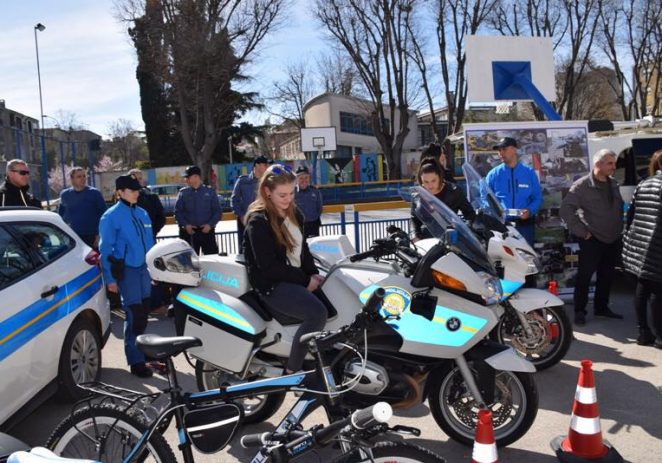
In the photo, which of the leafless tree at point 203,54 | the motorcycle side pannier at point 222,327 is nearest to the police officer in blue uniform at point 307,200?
the motorcycle side pannier at point 222,327

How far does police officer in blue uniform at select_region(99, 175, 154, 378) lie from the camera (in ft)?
17.0

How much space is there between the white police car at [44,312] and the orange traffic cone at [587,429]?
3.48 m

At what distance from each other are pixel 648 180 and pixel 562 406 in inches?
100

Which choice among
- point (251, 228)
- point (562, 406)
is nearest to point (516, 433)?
point (562, 406)

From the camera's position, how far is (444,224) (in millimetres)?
3764

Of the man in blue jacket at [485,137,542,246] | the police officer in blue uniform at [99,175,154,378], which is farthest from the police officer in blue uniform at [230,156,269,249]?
the man in blue jacket at [485,137,542,246]

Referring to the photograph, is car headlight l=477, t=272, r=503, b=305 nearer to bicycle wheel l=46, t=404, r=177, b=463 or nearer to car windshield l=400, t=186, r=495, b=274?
car windshield l=400, t=186, r=495, b=274

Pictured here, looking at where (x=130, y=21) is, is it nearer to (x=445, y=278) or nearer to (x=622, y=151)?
(x=622, y=151)

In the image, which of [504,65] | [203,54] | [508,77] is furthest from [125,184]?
[203,54]

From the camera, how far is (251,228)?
12.3ft

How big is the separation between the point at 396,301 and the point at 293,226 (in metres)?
0.92

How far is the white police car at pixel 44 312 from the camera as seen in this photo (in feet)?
12.5

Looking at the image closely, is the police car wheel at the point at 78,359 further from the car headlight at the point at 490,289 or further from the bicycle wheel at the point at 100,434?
the car headlight at the point at 490,289

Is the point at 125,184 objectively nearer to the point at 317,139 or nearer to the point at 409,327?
the point at 409,327
